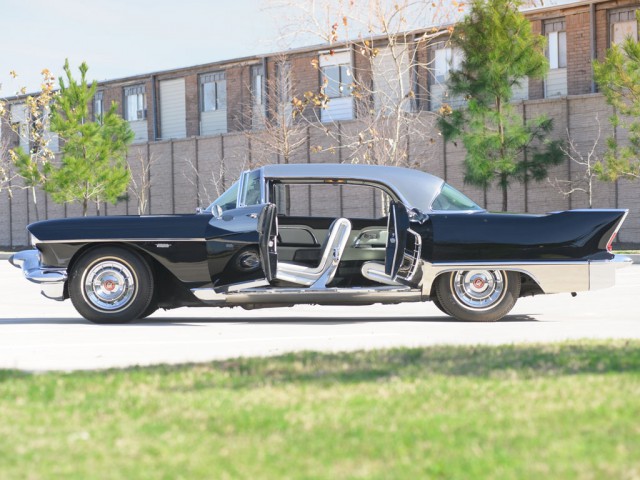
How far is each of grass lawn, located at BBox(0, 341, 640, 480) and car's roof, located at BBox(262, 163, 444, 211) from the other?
157 inches

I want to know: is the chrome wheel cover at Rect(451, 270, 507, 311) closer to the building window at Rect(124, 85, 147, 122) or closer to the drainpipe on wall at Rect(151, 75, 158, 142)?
the drainpipe on wall at Rect(151, 75, 158, 142)

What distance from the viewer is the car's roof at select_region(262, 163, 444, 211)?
11.5 metres

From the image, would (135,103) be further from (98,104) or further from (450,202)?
(450,202)

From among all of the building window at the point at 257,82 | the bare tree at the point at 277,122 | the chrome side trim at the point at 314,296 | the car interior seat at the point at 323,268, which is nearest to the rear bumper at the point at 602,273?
the chrome side trim at the point at 314,296

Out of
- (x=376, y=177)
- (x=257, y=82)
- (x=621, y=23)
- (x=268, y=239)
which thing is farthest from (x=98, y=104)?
(x=268, y=239)

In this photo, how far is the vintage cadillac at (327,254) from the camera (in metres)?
11.3

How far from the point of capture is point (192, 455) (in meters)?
4.69

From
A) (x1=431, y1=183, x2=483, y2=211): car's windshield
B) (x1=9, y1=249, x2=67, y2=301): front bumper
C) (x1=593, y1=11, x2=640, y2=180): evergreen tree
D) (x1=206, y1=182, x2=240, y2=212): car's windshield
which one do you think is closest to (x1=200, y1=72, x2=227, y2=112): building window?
(x1=593, y1=11, x2=640, y2=180): evergreen tree

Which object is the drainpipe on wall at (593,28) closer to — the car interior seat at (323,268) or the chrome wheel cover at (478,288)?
the chrome wheel cover at (478,288)

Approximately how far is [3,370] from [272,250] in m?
3.96

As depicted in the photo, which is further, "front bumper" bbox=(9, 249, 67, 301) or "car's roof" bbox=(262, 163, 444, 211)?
"front bumper" bbox=(9, 249, 67, 301)

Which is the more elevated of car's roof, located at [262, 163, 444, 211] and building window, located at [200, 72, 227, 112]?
building window, located at [200, 72, 227, 112]

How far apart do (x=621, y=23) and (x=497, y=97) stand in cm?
646

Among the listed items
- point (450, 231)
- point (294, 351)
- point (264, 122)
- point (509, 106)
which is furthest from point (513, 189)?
point (294, 351)
